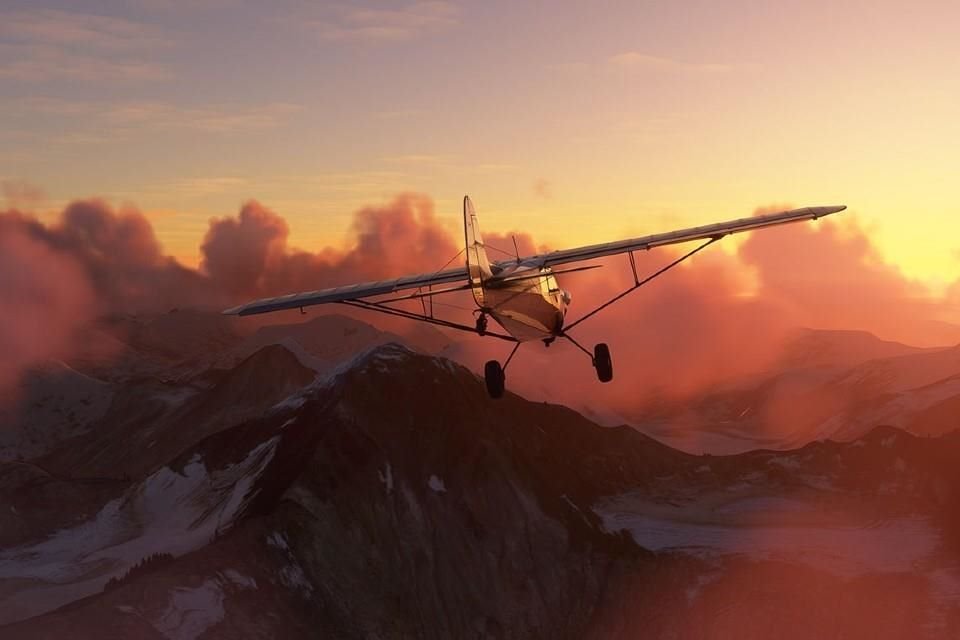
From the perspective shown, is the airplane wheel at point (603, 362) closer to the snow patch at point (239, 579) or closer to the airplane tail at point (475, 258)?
the airplane tail at point (475, 258)

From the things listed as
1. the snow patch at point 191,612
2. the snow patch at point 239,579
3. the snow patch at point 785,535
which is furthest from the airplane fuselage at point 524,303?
the snow patch at point 785,535

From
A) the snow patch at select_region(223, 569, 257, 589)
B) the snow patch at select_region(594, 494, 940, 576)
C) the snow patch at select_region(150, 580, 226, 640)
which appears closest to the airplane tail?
the snow patch at select_region(150, 580, 226, 640)

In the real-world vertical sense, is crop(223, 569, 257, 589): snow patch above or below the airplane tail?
below

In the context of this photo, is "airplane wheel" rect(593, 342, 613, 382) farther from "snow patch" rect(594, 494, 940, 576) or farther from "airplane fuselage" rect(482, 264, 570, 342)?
"snow patch" rect(594, 494, 940, 576)

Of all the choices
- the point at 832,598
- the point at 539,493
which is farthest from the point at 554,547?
the point at 832,598

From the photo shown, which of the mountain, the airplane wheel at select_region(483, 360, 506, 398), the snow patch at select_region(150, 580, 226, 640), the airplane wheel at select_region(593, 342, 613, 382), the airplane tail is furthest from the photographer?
the mountain

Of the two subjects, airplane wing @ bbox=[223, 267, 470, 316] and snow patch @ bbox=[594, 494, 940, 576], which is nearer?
airplane wing @ bbox=[223, 267, 470, 316]

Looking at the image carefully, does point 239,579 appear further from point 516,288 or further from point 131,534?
point 516,288

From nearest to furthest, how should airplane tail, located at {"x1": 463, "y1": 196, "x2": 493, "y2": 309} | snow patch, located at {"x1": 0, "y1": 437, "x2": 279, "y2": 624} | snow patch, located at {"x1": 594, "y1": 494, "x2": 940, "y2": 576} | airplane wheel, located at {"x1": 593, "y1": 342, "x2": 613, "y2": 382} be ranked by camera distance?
1. airplane tail, located at {"x1": 463, "y1": 196, "x2": 493, "y2": 309}
2. airplane wheel, located at {"x1": 593, "y1": 342, "x2": 613, "y2": 382}
3. snow patch, located at {"x1": 0, "y1": 437, "x2": 279, "y2": 624}
4. snow patch, located at {"x1": 594, "y1": 494, "x2": 940, "y2": 576}
